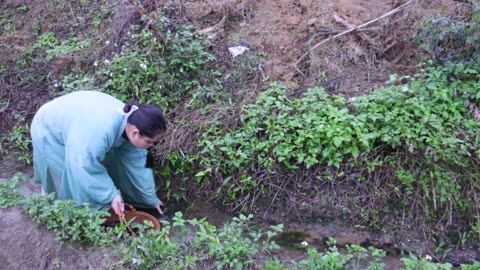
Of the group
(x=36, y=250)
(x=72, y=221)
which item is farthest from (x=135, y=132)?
(x=36, y=250)

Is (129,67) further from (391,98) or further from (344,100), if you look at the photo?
(391,98)

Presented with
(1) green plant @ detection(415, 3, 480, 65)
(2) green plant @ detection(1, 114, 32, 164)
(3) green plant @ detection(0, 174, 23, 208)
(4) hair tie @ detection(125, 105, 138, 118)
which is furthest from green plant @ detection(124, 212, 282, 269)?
(1) green plant @ detection(415, 3, 480, 65)

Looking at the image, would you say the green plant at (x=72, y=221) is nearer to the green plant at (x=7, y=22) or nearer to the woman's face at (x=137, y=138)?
the woman's face at (x=137, y=138)

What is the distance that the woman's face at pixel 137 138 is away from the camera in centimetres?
388

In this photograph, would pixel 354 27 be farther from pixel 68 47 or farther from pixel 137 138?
pixel 68 47

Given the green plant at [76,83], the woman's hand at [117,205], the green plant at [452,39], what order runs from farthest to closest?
the green plant at [76,83] < the green plant at [452,39] < the woman's hand at [117,205]

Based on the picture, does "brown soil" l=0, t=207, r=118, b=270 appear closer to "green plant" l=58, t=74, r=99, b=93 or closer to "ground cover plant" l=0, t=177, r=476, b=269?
"ground cover plant" l=0, t=177, r=476, b=269

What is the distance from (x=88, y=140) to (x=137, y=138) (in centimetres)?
32

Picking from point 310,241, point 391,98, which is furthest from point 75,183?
point 391,98

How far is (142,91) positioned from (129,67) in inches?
11.0

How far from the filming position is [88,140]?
3871 millimetres

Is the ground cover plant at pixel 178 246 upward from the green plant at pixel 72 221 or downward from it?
downward

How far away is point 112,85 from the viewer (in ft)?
17.5

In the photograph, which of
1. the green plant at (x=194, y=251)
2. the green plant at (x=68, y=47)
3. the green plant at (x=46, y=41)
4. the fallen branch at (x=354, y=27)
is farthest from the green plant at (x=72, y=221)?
the fallen branch at (x=354, y=27)
